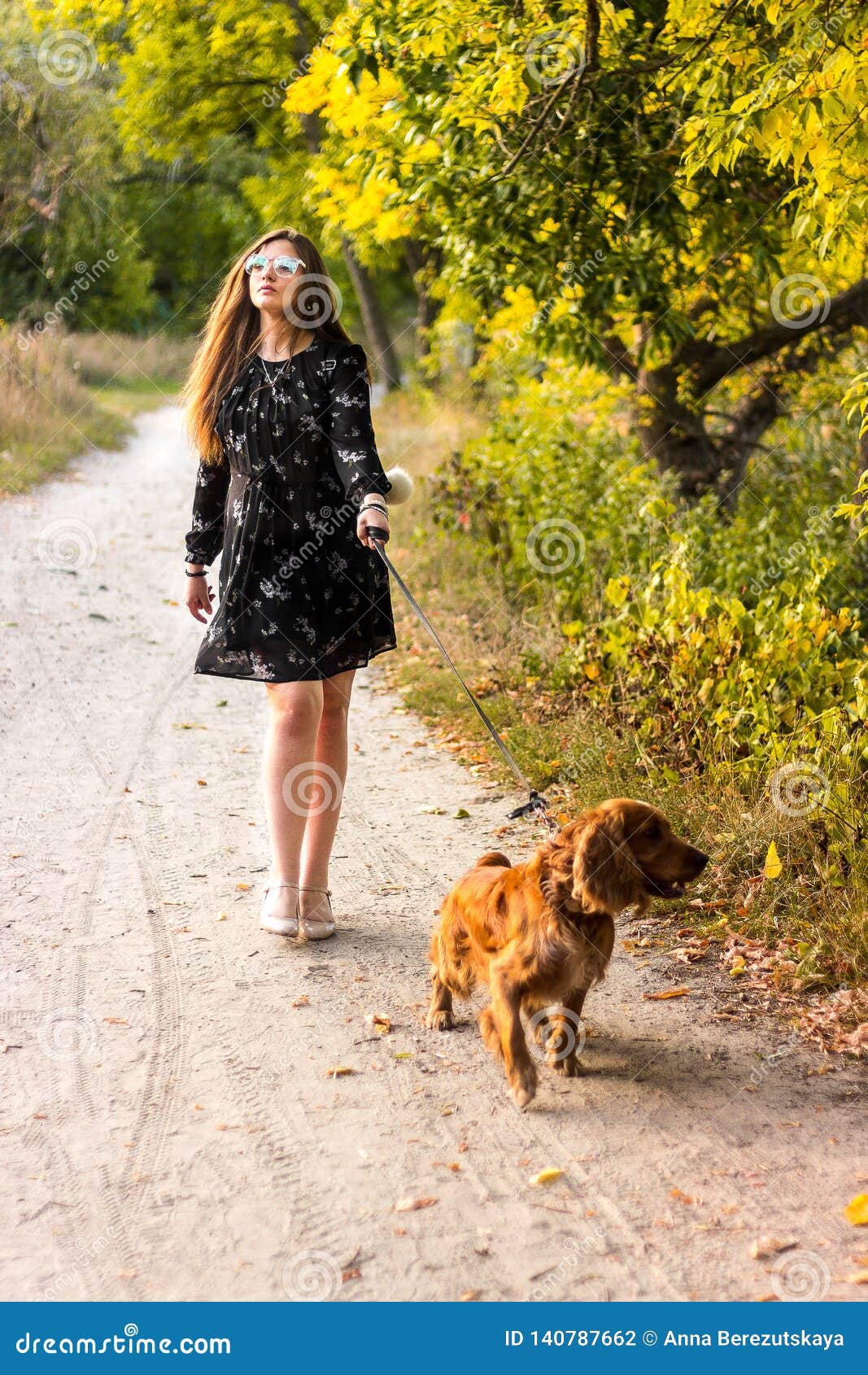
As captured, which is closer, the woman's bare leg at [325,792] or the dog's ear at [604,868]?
the dog's ear at [604,868]

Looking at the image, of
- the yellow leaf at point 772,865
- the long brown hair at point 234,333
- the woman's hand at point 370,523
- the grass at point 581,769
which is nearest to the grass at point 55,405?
the grass at point 581,769

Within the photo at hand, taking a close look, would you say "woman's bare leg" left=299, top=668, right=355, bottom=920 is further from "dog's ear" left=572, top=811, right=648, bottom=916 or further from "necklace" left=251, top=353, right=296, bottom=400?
"dog's ear" left=572, top=811, right=648, bottom=916

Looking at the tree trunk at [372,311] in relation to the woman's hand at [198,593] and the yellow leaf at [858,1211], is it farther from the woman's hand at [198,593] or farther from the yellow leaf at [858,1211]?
the yellow leaf at [858,1211]

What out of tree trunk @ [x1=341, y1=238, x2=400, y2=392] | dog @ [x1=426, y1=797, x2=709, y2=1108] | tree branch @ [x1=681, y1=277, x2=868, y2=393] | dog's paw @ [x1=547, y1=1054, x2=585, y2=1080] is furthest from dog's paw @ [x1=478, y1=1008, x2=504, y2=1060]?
tree trunk @ [x1=341, y1=238, x2=400, y2=392]

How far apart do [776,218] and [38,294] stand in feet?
69.6

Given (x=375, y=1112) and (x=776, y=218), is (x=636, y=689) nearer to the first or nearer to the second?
(x=375, y=1112)

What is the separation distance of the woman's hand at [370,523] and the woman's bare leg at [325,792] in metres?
0.55

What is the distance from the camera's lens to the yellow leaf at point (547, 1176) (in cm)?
287

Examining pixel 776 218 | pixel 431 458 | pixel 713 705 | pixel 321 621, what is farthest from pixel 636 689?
pixel 431 458

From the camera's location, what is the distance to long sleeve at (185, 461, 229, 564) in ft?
14.2

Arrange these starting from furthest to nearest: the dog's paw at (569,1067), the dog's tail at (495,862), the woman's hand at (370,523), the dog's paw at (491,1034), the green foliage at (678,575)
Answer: the green foliage at (678,575), the woman's hand at (370,523), the dog's tail at (495,862), the dog's paw at (569,1067), the dog's paw at (491,1034)

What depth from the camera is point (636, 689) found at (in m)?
5.76

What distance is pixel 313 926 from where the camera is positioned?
4.22 metres

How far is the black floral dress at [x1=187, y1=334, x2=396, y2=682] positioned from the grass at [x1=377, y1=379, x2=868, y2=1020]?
1517 millimetres
